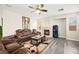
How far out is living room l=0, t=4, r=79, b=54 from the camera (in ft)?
8.77

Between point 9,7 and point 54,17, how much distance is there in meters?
1.17

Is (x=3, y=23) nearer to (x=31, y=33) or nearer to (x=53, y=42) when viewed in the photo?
(x=31, y=33)

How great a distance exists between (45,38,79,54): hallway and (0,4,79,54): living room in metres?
0.11

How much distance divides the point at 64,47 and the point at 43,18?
919 mm

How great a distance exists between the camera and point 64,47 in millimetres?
2861

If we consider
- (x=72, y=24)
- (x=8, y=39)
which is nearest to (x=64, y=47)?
(x=72, y=24)

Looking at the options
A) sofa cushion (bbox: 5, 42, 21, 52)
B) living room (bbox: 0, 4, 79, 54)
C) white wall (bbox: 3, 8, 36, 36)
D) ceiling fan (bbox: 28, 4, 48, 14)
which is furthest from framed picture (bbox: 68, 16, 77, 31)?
sofa cushion (bbox: 5, 42, 21, 52)

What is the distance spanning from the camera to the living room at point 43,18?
105 inches

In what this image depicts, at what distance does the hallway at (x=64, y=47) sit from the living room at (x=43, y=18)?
11 cm

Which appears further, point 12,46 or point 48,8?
point 48,8

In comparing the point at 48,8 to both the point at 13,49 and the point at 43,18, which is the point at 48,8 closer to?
the point at 43,18
